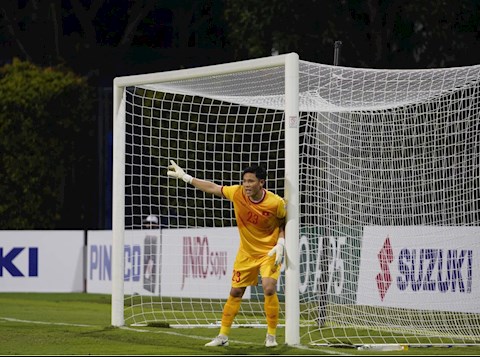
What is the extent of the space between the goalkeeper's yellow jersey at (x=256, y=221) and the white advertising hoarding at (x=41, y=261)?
13.3m

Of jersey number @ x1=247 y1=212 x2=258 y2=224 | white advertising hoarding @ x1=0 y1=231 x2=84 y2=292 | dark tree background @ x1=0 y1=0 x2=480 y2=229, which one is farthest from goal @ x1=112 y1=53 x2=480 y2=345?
dark tree background @ x1=0 y1=0 x2=480 y2=229

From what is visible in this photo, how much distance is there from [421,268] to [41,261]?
36.6 feet

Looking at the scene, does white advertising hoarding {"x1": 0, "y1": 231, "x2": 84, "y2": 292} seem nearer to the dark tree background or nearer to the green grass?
the green grass

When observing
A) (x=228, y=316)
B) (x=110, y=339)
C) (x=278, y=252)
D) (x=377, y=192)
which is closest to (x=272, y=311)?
(x=228, y=316)

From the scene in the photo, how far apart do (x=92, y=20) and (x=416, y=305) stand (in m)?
30.2

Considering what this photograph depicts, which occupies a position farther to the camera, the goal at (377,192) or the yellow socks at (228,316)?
the goal at (377,192)

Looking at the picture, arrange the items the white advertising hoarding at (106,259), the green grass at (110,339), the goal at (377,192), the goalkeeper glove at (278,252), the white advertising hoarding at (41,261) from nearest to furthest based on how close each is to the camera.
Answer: the green grass at (110,339) < the goalkeeper glove at (278,252) < the goal at (377,192) < the white advertising hoarding at (106,259) < the white advertising hoarding at (41,261)

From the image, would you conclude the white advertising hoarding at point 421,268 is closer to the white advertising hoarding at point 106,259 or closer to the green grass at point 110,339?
the green grass at point 110,339

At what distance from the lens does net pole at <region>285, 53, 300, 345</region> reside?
14297mm

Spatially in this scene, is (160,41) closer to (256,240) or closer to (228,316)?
(256,240)

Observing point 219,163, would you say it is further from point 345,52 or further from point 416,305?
point 345,52

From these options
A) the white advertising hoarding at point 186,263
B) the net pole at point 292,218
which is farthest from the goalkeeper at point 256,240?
the white advertising hoarding at point 186,263

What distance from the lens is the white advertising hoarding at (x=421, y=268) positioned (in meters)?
17.7

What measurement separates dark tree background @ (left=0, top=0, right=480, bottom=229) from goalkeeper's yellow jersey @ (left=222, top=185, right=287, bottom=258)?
2140 cm
